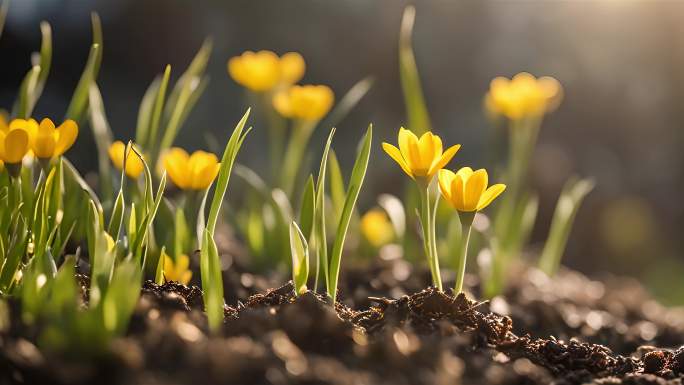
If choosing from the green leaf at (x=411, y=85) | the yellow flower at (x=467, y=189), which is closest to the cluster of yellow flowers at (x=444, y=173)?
the yellow flower at (x=467, y=189)

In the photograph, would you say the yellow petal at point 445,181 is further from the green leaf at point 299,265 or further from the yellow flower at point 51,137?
the yellow flower at point 51,137

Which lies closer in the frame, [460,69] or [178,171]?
[178,171]

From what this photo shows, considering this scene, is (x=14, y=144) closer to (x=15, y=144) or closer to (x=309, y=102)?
(x=15, y=144)

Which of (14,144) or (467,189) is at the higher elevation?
(467,189)

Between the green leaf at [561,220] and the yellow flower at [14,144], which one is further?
the green leaf at [561,220]

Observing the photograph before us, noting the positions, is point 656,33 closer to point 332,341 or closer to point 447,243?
point 447,243

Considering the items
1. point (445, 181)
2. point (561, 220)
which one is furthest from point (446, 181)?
point (561, 220)

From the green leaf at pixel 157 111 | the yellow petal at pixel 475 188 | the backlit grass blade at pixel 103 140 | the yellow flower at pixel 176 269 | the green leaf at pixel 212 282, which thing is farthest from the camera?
the backlit grass blade at pixel 103 140

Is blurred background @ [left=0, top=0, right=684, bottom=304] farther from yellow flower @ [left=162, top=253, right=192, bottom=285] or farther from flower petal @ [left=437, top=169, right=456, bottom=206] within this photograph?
flower petal @ [left=437, top=169, right=456, bottom=206]
